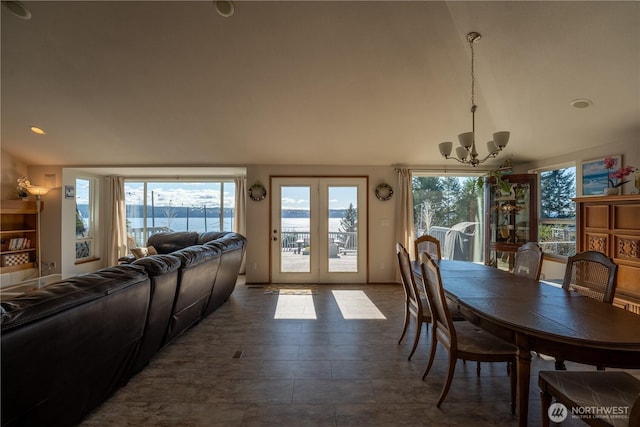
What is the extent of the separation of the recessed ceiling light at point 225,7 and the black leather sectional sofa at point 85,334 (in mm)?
2262

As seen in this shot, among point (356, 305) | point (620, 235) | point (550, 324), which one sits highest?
point (620, 235)

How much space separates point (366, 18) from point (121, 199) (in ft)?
21.1

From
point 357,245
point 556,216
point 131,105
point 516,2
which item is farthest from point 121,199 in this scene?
point 556,216

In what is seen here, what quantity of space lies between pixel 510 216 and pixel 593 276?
113 inches

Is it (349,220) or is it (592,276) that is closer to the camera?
(592,276)

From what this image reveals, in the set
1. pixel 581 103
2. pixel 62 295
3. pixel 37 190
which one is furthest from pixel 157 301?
pixel 37 190

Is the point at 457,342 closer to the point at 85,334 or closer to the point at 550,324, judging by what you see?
the point at 550,324

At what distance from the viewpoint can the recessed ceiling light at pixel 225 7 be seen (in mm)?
2512

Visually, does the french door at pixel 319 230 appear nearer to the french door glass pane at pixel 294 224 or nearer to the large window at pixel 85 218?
the french door glass pane at pixel 294 224

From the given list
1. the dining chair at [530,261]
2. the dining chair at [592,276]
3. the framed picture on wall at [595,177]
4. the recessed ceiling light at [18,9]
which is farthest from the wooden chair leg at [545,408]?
the recessed ceiling light at [18,9]

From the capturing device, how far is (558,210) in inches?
183

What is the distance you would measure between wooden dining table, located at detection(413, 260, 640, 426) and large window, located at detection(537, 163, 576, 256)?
2.92 meters

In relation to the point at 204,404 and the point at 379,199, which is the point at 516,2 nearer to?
the point at 379,199

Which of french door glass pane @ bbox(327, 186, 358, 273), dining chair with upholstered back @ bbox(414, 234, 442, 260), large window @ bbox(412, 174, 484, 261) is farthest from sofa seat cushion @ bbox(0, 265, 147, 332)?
large window @ bbox(412, 174, 484, 261)
